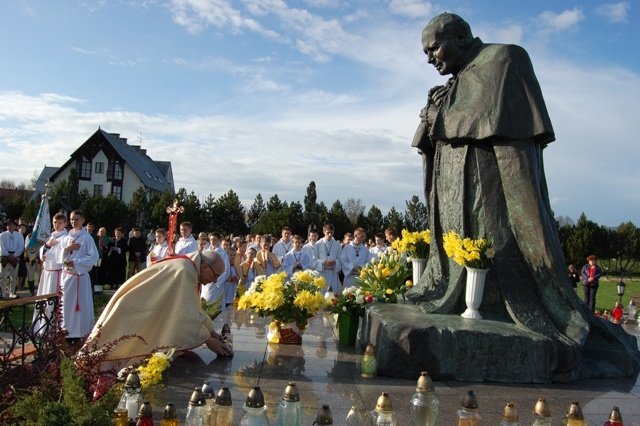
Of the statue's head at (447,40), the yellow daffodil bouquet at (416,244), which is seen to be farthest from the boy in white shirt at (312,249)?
the statue's head at (447,40)

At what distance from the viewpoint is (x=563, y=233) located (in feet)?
132

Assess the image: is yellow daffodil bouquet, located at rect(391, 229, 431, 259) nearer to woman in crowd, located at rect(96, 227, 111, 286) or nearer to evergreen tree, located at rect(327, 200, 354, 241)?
woman in crowd, located at rect(96, 227, 111, 286)

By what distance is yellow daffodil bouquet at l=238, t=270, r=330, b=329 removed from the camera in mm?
6367

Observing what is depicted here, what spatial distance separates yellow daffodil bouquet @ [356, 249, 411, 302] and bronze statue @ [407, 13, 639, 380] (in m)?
0.30

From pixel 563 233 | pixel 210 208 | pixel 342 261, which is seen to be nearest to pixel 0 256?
pixel 342 261

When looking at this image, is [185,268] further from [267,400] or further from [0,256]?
[0,256]

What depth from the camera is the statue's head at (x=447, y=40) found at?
6.44 m

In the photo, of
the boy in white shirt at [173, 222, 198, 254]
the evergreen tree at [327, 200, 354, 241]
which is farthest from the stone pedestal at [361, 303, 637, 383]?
the evergreen tree at [327, 200, 354, 241]

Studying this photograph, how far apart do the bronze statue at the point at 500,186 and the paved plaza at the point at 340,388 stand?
1.57 feet

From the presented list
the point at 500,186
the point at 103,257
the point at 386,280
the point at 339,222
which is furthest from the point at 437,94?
the point at 339,222

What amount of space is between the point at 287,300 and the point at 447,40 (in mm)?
3292

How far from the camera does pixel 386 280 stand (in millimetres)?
6906

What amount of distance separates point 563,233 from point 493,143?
37.1 m

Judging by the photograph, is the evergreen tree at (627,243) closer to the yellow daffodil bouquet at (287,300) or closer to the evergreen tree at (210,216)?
the evergreen tree at (210,216)
